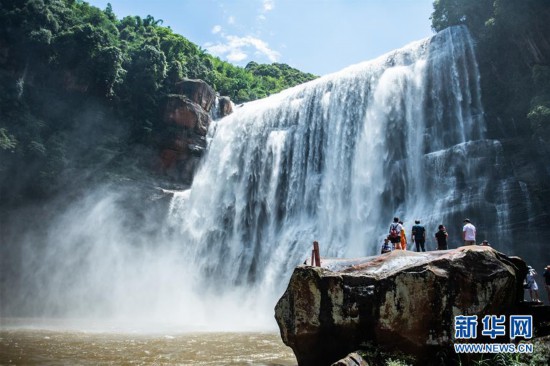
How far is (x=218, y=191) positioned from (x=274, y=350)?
19.1m

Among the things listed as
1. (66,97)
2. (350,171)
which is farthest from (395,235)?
(66,97)

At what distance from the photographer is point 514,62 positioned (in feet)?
77.9

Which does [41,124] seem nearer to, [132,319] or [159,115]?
[159,115]

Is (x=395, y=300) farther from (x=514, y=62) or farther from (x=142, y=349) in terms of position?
(x=514, y=62)

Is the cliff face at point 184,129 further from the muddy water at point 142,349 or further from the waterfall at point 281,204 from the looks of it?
the muddy water at point 142,349

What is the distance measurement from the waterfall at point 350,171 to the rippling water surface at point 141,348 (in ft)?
27.1

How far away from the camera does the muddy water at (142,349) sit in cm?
1125

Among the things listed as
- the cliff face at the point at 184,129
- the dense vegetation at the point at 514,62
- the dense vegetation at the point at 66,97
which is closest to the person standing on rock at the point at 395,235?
the dense vegetation at the point at 514,62

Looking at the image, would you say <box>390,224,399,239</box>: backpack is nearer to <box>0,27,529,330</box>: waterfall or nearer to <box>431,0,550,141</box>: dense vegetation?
<box>0,27,529,330</box>: waterfall

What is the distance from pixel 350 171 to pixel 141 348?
15.8m

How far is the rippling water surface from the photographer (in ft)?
36.9

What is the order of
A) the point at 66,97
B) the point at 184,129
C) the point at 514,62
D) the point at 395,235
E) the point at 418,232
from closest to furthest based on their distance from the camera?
the point at 395,235 → the point at 418,232 → the point at 514,62 → the point at 66,97 → the point at 184,129

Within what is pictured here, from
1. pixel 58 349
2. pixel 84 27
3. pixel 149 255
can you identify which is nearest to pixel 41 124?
pixel 84 27

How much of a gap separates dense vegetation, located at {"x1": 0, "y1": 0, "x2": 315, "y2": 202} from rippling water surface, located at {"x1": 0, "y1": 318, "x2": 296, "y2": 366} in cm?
1505
